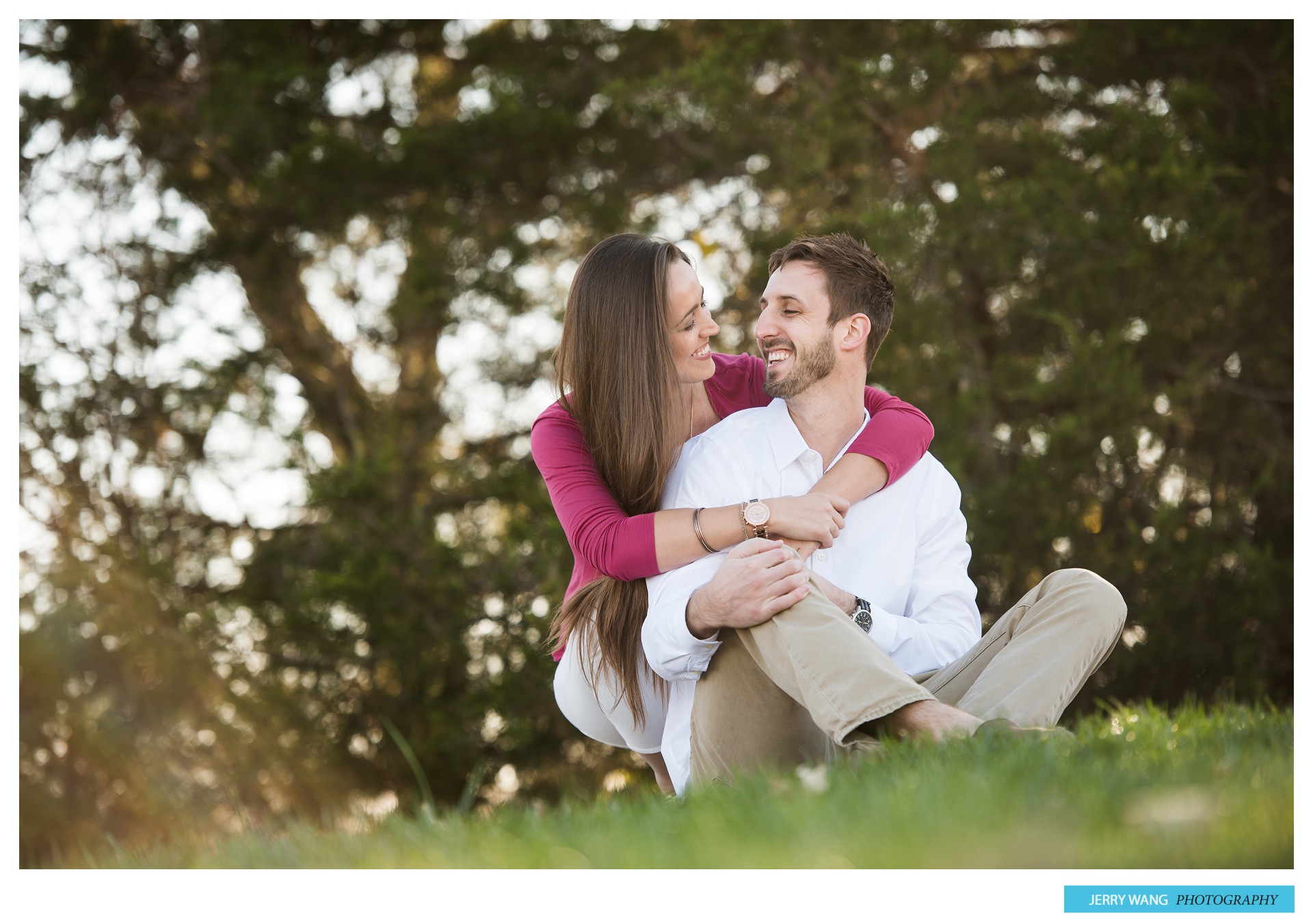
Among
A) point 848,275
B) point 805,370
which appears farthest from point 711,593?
point 848,275

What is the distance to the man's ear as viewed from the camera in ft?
10.5

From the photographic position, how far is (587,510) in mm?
2848

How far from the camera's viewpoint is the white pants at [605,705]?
298 cm

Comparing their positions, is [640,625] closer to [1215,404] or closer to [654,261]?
[654,261]

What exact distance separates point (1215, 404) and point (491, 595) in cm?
391

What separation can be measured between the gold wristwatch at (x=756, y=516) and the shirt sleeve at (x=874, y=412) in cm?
41

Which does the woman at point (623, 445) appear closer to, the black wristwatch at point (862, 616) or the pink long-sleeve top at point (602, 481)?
the pink long-sleeve top at point (602, 481)

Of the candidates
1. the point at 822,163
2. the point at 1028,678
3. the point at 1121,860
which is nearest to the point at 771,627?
the point at 1028,678

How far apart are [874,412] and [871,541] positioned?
540 millimetres

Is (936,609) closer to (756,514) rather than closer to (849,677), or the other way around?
(756,514)

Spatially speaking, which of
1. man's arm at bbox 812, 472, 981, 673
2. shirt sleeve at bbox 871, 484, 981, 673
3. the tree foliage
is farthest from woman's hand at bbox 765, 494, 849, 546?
the tree foliage

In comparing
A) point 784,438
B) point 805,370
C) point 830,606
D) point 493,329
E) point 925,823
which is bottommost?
point 925,823
